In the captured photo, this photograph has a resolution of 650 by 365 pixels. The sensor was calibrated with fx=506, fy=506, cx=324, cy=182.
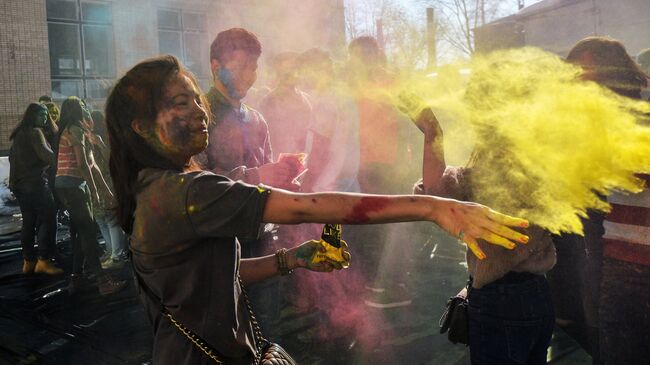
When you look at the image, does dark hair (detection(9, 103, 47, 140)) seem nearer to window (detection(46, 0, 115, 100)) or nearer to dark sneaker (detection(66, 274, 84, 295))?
dark sneaker (detection(66, 274, 84, 295))

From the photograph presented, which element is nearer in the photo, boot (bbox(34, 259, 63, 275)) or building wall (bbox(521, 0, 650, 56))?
boot (bbox(34, 259, 63, 275))

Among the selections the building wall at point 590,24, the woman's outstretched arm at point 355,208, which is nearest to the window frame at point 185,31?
the building wall at point 590,24

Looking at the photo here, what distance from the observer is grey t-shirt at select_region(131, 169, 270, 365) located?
1538mm

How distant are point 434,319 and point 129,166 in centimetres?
363

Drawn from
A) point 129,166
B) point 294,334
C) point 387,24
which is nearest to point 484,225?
point 129,166

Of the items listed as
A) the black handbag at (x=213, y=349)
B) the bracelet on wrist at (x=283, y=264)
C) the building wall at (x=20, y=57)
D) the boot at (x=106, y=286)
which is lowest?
the boot at (x=106, y=286)

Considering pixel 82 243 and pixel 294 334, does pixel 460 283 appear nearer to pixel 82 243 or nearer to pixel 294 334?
pixel 294 334

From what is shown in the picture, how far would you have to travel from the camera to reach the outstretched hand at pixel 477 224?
1.37 meters

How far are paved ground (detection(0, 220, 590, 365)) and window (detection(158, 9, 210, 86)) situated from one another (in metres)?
12.9

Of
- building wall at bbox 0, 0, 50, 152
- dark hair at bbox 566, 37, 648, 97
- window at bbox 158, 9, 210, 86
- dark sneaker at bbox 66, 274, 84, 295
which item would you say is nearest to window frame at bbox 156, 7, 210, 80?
window at bbox 158, 9, 210, 86

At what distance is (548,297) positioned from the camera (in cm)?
243

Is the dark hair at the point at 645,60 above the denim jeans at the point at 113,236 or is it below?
above

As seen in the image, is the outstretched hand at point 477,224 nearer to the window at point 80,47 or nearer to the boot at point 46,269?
the boot at point 46,269

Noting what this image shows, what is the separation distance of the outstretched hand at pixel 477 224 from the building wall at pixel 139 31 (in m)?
15.6
